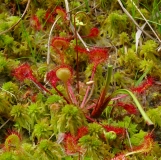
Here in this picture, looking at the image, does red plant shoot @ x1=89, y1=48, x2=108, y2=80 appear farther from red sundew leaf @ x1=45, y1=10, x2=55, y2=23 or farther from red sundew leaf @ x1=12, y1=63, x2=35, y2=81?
red sundew leaf @ x1=45, y1=10, x2=55, y2=23

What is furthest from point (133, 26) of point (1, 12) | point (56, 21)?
point (1, 12)

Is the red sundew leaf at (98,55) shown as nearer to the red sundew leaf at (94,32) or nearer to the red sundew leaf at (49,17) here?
the red sundew leaf at (94,32)

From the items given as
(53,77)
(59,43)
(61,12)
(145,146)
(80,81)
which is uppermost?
(61,12)

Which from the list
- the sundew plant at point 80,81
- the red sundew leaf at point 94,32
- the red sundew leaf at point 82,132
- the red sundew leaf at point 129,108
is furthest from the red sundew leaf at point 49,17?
the red sundew leaf at point 82,132

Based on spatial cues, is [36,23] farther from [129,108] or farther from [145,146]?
[145,146]

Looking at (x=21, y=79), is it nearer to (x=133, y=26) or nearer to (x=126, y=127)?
(x=126, y=127)

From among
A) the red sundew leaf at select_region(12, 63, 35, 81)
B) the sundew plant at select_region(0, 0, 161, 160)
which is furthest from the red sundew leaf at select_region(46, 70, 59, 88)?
the red sundew leaf at select_region(12, 63, 35, 81)

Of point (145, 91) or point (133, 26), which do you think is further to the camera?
point (133, 26)

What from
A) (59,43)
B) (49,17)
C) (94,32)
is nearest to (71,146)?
(59,43)
